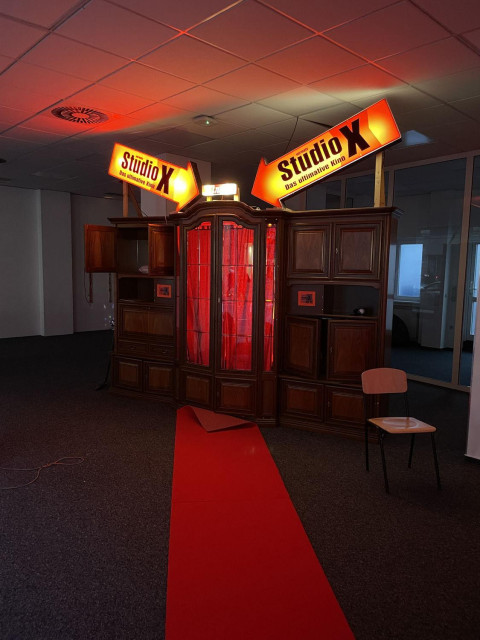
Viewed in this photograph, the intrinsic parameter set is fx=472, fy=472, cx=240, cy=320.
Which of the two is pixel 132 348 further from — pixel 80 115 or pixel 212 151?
pixel 212 151

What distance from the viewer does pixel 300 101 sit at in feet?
15.4

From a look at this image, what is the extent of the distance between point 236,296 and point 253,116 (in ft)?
6.53

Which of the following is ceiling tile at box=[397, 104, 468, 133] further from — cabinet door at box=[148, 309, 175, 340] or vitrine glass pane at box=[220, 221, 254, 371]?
cabinet door at box=[148, 309, 175, 340]

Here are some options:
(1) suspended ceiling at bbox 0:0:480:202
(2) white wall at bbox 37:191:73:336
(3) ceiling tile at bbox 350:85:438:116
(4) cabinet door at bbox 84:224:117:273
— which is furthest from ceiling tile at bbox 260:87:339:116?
(2) white wall at bbox 37:191:73:336

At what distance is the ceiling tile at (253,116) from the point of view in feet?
16.3

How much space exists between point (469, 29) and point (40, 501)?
454cm

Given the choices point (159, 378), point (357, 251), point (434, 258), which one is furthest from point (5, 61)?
point (434, 258)

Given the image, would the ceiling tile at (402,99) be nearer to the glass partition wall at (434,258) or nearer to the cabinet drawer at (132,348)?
the glass partition wall at (434,258)

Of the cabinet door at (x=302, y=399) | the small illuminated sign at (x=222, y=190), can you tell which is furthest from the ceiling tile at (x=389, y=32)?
the cabinet door at (x=302, y=399)

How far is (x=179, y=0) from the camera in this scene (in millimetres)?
2916

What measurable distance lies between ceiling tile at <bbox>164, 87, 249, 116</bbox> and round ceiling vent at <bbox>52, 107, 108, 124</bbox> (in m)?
0.93

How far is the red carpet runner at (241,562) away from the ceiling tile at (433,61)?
3510mm

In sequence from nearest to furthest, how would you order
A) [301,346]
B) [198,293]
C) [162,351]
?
[301,346] < [198,293] < [162,351]

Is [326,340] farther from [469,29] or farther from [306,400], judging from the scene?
[469,29]
